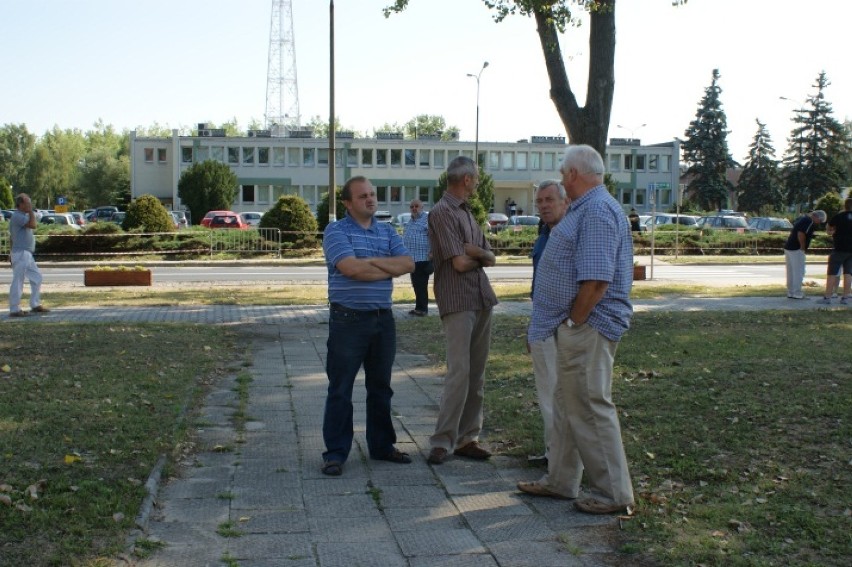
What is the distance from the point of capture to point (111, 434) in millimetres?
7281

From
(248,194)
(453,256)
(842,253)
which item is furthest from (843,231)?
(248,194)

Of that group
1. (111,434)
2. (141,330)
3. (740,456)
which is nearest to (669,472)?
(740,456)

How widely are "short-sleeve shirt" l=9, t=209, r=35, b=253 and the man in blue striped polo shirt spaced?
421 inches

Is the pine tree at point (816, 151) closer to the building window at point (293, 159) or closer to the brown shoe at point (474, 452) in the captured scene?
the building window at point (293, 159)

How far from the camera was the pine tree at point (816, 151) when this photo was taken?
8019 cm

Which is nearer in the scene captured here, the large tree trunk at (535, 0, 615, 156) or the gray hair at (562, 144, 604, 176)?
the gray hair at (562, 144, 604, 176)

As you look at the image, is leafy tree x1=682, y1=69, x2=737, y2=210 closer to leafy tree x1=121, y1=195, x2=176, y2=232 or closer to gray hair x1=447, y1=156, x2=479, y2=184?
leafy tree x1=121, y1=195, x2=176, y2=232

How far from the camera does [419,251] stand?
1480cm

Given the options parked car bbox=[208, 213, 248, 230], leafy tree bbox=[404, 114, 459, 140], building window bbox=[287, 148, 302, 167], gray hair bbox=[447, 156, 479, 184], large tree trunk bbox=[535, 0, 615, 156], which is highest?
leafy tree bbox=[404, 114, 459, 140]

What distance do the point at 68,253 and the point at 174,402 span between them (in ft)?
94.6

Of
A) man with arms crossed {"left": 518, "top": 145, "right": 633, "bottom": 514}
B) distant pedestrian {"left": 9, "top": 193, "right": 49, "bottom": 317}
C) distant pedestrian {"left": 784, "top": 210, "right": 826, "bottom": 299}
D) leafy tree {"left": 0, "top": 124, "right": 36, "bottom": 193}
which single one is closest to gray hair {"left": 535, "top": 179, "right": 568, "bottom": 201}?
man with arms crossed {"left": 518, "top": 145, "right": 633, "bottom": 514}

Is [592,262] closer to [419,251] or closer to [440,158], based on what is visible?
[419,251]

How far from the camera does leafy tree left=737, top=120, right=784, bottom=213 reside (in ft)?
281

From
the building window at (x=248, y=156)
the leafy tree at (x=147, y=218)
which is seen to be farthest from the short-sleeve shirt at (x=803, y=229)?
the building window at (x=248, y=156)
